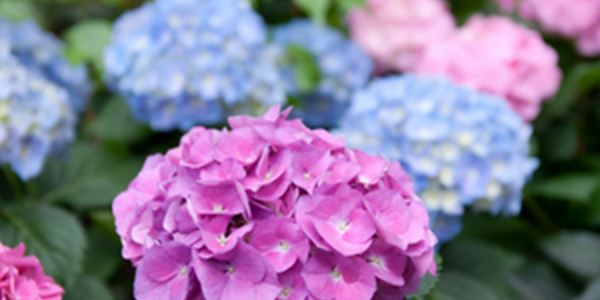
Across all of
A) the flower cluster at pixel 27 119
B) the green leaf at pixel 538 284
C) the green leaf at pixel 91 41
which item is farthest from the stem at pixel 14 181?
the green leaf at pixel 538 284

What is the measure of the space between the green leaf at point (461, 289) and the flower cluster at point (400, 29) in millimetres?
659

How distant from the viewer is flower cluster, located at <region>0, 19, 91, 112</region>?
4.04 ft

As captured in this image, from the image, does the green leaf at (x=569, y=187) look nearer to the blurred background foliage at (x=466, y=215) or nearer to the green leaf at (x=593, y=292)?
the blurred background foliage at (x=466, y=215)

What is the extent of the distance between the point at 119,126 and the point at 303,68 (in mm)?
480

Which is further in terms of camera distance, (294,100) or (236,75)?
(294,100)

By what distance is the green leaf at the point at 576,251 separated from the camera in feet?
4.18

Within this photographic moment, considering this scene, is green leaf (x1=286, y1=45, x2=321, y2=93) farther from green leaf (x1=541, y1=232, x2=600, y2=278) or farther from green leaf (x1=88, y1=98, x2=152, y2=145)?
green leaf (x1=541, y1=232, x2=600, y2=278)

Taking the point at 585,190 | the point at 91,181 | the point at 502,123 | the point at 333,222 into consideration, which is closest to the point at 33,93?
the point at 91,181

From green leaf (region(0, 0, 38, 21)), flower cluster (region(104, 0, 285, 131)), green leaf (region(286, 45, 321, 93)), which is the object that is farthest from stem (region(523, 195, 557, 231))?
green leaf (region(0, 0, 38, 21))

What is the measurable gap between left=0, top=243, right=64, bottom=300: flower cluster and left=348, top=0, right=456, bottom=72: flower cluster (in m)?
1.12

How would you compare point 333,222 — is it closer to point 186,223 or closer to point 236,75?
point 186,223

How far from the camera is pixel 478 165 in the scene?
3.42 ft

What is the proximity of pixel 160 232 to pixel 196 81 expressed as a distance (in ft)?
2.14

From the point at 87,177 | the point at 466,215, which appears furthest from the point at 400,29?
the point at 87,177
